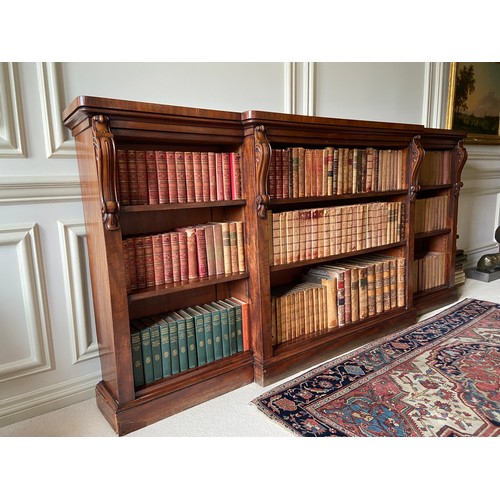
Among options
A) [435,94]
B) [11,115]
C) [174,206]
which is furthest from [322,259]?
[435,94]

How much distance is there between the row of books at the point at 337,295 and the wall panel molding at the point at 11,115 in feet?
4.41

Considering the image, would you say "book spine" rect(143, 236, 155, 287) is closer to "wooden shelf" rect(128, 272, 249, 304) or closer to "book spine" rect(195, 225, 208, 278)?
"wooden shelf" rect(128, 272, 249, 304)

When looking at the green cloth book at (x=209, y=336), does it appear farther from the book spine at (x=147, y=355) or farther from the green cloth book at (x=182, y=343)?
the book spine at (x=147, y=355)

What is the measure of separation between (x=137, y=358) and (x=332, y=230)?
1206mm

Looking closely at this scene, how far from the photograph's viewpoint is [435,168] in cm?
279

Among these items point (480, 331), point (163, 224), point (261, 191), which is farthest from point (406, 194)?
point (163, 224)

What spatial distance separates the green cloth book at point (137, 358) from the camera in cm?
163

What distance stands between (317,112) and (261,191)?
105 centimetres

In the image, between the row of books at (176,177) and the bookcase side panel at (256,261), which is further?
the bookcase side panel at (256,261)

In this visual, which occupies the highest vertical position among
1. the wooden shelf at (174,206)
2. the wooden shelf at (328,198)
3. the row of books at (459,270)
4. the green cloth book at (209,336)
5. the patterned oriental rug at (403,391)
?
the wooden shelf at (174,206)

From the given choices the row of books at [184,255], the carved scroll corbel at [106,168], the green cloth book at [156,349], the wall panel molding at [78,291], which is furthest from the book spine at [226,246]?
the wall panel molding at [78,291]

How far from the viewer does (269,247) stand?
6.21ft

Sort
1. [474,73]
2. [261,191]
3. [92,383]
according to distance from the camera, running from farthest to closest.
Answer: [474,73]
[92,383]
[261,191]

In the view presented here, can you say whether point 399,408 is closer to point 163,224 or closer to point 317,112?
point 163,224
